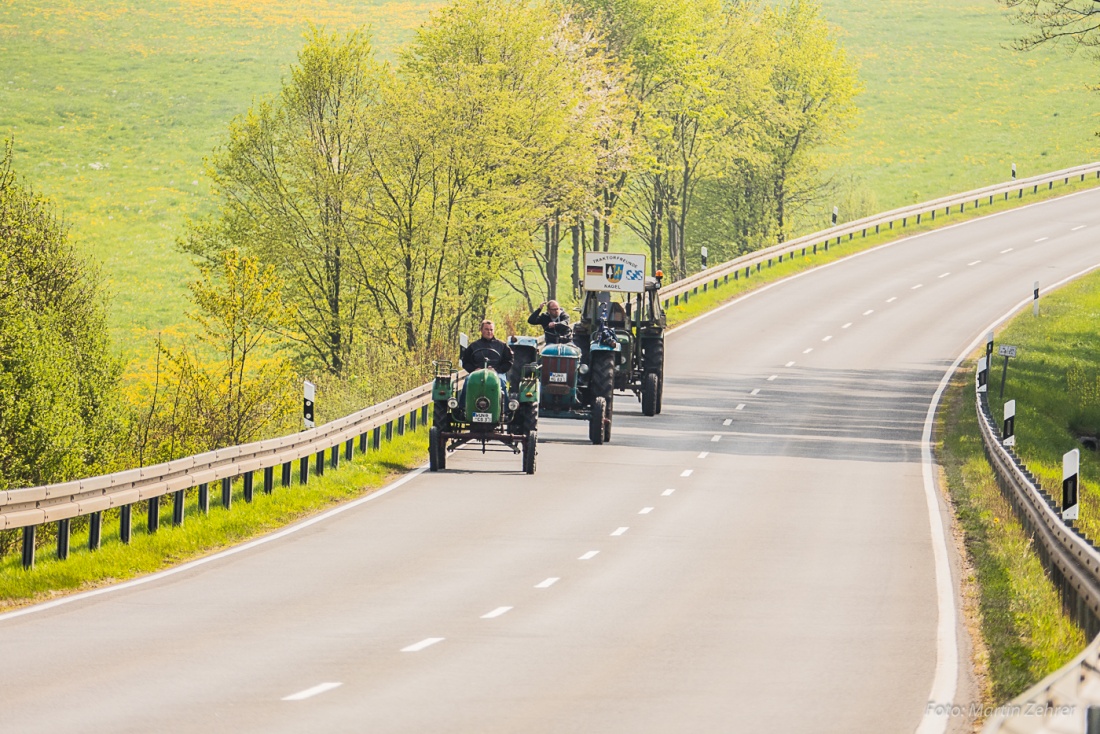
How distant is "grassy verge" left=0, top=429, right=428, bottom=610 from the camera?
14.9m

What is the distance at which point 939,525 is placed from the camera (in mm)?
20406

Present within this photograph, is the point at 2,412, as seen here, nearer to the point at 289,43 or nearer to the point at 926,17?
the point at 289,43

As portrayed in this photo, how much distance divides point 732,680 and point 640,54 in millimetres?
49478

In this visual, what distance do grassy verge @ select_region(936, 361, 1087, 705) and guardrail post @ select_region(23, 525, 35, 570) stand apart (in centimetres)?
888

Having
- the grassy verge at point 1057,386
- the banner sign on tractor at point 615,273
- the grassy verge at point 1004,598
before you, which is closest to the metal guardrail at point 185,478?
the banner sign on tractor at point 615,273

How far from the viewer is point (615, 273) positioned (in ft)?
100.0

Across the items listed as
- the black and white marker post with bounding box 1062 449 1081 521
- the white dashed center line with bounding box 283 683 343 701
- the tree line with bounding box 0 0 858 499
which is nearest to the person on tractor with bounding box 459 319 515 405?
the tree line with bounding box 0 0 858 499

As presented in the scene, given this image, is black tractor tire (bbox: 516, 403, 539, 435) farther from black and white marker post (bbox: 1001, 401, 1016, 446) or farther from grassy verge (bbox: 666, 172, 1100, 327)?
grassy verge (bbox: 666, 172, 1100, 327)

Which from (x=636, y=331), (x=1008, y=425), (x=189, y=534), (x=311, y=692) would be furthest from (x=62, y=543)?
(x=636, y=331)

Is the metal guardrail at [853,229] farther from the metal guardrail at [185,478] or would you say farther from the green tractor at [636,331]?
the metal guardrail at [185,478]

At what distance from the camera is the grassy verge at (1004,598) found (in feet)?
37.0

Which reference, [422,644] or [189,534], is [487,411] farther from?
[422,644]

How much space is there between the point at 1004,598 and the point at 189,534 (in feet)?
29.6

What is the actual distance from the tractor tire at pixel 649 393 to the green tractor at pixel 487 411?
24.0 feet
